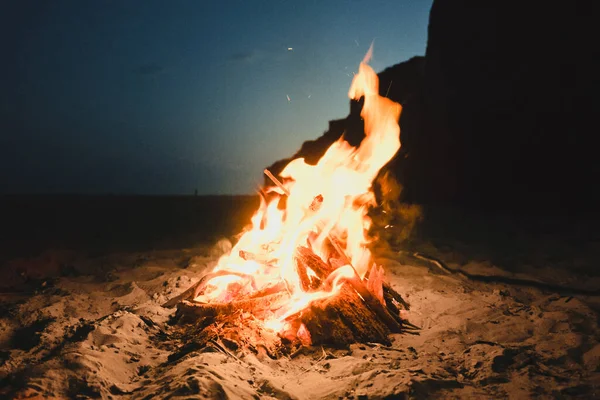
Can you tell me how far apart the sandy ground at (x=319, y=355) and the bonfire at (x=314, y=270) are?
0.97 ft

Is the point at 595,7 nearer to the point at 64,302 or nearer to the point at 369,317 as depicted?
the point at 369,317

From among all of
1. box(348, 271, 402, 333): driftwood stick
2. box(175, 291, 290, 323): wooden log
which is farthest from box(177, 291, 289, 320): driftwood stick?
box(348, 271, 402, 333): driftwood stick

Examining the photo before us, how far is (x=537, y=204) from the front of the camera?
13320mm

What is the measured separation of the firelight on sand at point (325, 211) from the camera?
4.61 meters

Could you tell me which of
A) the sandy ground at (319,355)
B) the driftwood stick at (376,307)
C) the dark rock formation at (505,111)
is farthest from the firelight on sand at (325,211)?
the dark rock formation at (505,111)

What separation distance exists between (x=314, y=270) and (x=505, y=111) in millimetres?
13865

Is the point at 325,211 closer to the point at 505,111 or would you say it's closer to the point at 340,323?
the point at 340,323

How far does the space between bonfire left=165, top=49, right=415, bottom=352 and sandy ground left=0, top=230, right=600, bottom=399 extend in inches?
11.6

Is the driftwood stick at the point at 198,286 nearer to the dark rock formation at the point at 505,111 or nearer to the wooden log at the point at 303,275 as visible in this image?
the wooden log at the point at 303,275

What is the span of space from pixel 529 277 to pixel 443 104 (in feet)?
42.5

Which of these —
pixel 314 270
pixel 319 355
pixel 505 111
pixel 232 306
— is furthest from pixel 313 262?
pixel 505 111

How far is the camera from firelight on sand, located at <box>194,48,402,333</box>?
461cm

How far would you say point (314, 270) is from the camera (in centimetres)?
418

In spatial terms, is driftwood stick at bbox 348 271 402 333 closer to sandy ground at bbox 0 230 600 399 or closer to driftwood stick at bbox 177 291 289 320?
sandy ground at bbox 0 230 600 399
